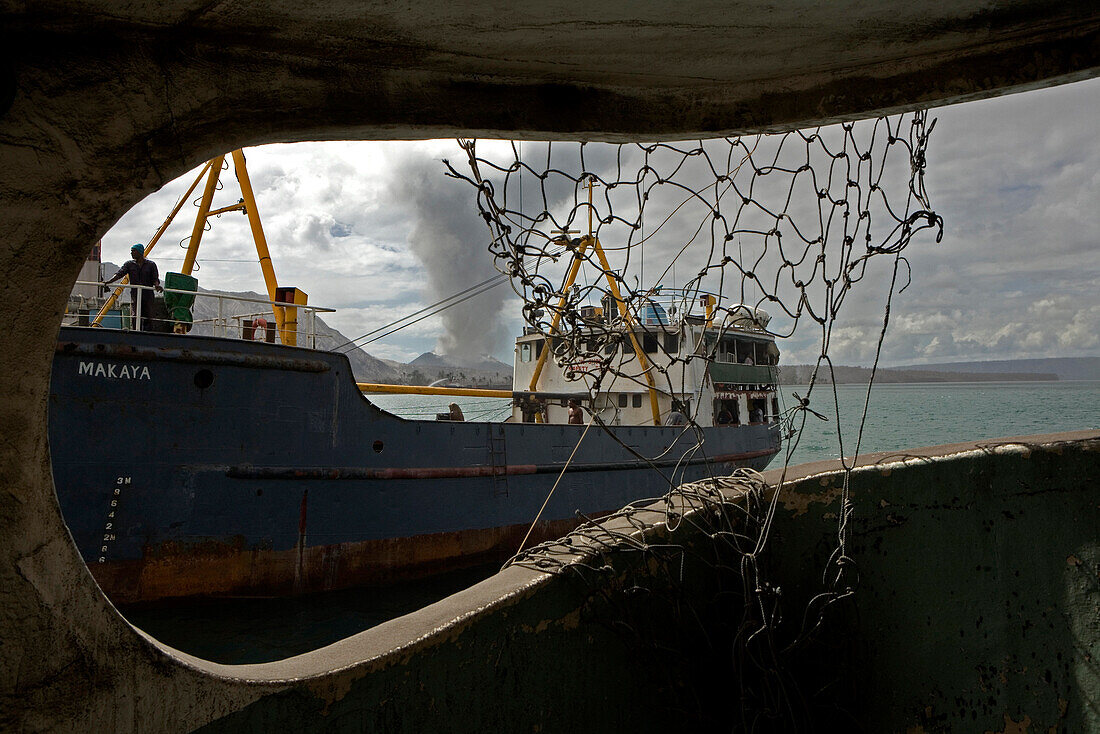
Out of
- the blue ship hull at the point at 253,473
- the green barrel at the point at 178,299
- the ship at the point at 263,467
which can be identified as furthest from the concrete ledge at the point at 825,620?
the green barrel at the point at 178,299

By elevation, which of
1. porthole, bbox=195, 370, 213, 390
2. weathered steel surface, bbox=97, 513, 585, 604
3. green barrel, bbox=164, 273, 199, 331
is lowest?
weathered steel surface, bbox=97, 513, 585, 604

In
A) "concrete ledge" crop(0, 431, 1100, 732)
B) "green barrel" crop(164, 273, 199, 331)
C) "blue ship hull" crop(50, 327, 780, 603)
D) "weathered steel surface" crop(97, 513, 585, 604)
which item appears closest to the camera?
"concrete ledge" crop(0, 431, 1100, 732)

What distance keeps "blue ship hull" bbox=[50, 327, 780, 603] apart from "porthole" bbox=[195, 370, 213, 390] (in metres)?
0.01

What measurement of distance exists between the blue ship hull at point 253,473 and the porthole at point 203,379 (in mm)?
13

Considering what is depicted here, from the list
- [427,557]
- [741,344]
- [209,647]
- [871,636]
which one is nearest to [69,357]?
[209,647]

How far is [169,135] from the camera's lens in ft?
3.81

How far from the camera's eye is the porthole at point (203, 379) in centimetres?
605

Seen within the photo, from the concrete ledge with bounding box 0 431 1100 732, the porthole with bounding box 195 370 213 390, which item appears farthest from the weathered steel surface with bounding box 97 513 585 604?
the concrete ledge with bounding box 0 431 1100 732

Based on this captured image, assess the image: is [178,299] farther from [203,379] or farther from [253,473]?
[253,473]

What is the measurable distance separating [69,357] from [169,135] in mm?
5723

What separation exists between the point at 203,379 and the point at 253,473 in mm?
Result: 1082

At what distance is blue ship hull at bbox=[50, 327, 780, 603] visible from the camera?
5676 mm

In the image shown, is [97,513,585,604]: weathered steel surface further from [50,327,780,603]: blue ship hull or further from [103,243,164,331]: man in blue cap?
[103,243,164,331]: man in blue cap

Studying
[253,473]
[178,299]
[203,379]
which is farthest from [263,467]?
[178,299]
